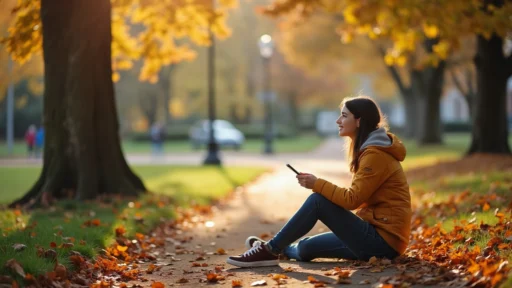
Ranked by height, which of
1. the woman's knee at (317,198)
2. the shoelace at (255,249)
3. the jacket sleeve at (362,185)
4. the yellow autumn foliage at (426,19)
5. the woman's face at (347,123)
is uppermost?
the yellow autumn foliage at (426,19)

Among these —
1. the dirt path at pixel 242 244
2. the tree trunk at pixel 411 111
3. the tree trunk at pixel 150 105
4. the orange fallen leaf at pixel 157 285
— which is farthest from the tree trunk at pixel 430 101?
the tree trunk at pixel 150 105

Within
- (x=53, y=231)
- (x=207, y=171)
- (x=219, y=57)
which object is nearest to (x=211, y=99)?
(x=207, y=171)

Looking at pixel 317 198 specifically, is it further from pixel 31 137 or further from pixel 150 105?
pixel 150 105

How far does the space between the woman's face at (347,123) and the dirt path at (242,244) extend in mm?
1166

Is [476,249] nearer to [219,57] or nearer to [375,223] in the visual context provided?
[375,223]

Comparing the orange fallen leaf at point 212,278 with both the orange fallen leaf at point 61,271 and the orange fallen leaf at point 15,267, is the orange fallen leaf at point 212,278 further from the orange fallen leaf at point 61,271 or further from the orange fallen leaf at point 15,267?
the orange fallen leaf at point 15,267

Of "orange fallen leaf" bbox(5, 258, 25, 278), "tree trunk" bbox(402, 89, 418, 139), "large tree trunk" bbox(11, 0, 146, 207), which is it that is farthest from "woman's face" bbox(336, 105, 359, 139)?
"tree trunk" bbox(402, 89, 418, 139)

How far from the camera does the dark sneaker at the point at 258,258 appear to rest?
22.1 ft

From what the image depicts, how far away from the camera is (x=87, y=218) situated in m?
9.58

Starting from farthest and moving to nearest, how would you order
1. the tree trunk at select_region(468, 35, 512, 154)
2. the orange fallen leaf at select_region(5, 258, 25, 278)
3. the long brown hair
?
the tree trunk at select_region(468, 35, 512, 154)
the long brown hair
the orange fallen leaf at select_region(5, 258, 25, 278)

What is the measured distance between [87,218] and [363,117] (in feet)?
14.7

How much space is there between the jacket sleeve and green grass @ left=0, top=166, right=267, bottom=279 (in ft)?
7.41

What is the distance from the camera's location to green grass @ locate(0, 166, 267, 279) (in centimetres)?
662

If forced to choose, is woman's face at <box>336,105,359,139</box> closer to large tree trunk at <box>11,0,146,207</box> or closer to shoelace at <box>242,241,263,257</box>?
shoelace at <box>242,241,263,257</box>
